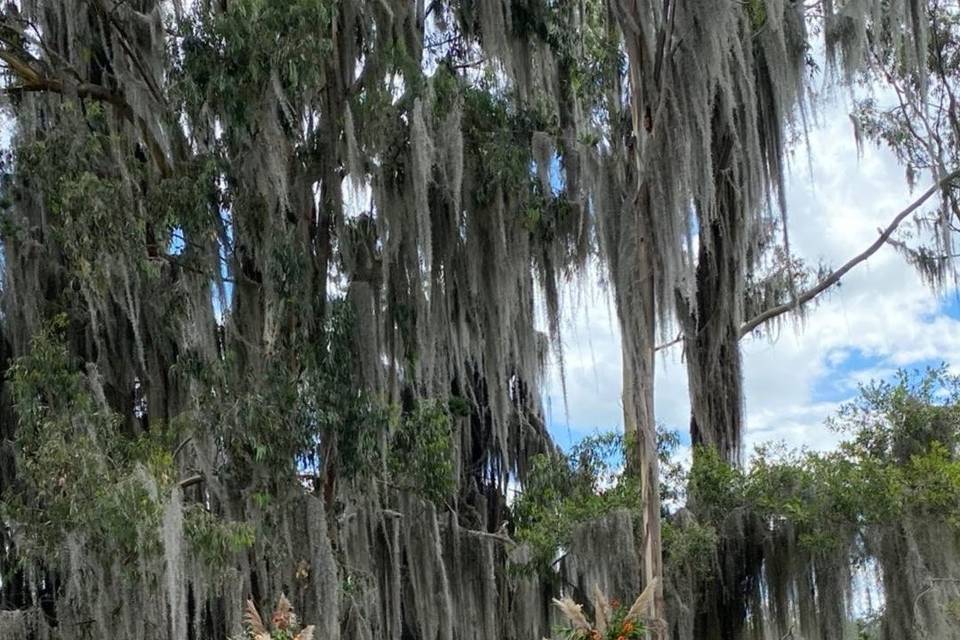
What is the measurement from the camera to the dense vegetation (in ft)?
25.4

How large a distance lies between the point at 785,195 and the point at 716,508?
8.52 ft

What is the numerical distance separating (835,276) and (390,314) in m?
5.74

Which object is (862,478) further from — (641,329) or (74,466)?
(74,466)

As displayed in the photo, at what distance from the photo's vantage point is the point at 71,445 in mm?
7328

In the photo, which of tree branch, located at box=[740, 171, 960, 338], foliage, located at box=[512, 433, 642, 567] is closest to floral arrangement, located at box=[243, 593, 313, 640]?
foliage, located at box=[512, 433, 642, 567]

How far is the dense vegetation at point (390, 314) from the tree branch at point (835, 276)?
245 centimetres

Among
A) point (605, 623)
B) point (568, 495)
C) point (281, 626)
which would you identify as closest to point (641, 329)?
point (568, 495)

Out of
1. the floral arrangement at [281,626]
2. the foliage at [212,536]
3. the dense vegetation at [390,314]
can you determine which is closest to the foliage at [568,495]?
the dense vegetation at [390,314]

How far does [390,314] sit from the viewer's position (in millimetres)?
8867

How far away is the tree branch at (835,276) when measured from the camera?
12.3 m

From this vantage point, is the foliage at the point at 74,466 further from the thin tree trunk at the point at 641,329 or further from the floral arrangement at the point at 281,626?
the thin tree trunk at the point at 641,329

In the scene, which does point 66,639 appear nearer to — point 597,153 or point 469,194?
point 469,194

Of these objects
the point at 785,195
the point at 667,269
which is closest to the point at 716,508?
the point at 667,269

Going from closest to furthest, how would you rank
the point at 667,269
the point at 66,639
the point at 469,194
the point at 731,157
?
the point at 66,639 → the point at 667,269 → the point at 469,194 → the point at 731,157
